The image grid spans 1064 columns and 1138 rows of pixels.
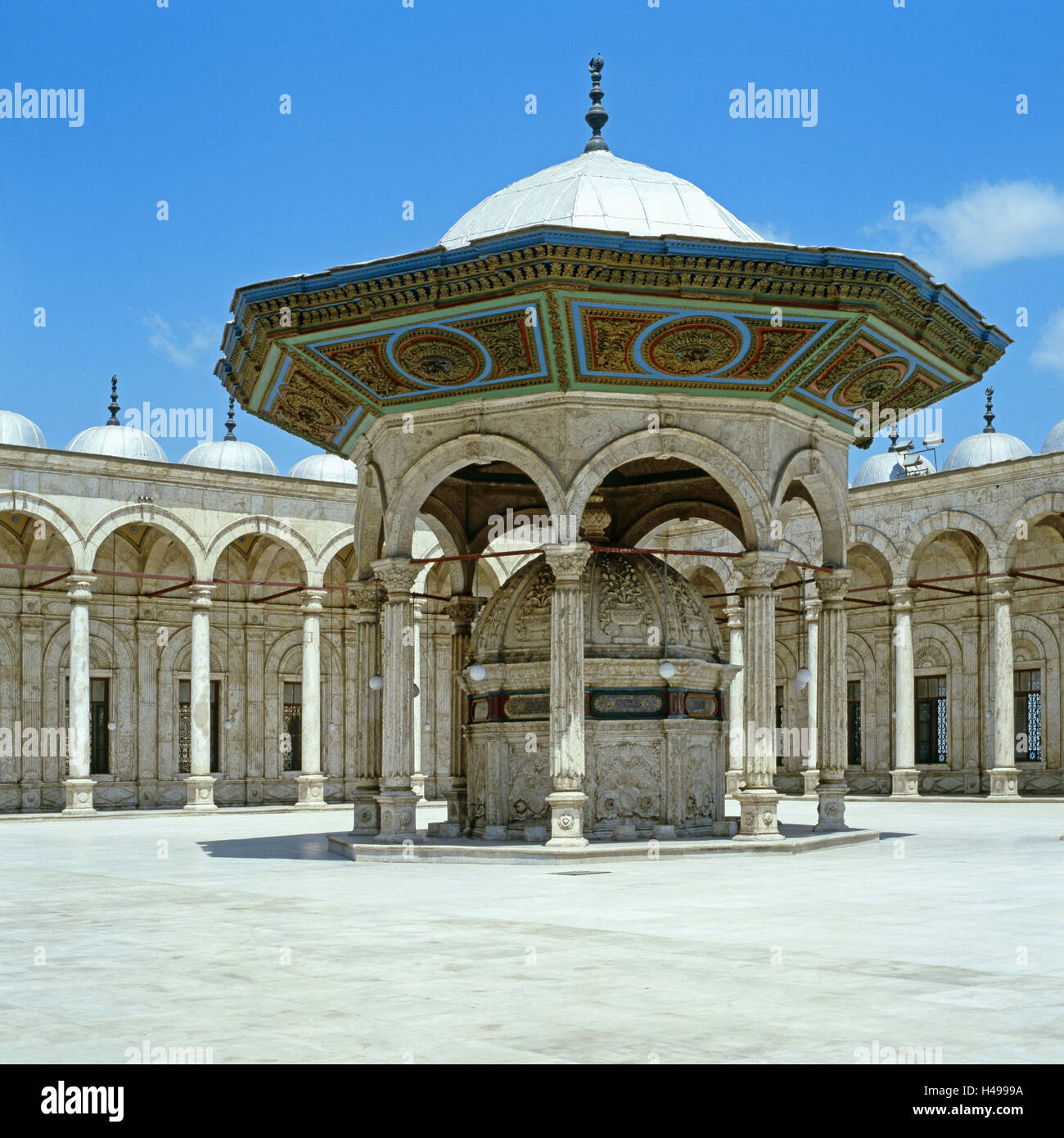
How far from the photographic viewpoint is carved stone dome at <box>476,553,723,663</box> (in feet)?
48.9

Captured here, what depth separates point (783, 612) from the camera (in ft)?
112

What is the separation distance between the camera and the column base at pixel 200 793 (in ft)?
91.0

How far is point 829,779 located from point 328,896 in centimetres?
823

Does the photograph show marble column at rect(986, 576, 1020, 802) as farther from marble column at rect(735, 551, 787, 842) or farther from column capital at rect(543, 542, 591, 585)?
column capital at rect(543, 542, 591, 585)

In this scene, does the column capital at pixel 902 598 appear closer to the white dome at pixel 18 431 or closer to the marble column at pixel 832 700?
the marble column at pixel 832 700

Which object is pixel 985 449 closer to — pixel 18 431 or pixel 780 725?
pixel 780 725

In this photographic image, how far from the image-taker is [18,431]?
32.1 metres

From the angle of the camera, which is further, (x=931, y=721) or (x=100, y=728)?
(x=931, y=721)

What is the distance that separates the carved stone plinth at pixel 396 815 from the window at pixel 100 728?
17875 mm

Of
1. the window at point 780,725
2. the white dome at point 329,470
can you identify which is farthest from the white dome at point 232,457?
the window at point 780,725

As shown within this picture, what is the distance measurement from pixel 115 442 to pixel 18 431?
2.67 meters

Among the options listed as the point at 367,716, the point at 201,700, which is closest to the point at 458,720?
the point at 367,716
